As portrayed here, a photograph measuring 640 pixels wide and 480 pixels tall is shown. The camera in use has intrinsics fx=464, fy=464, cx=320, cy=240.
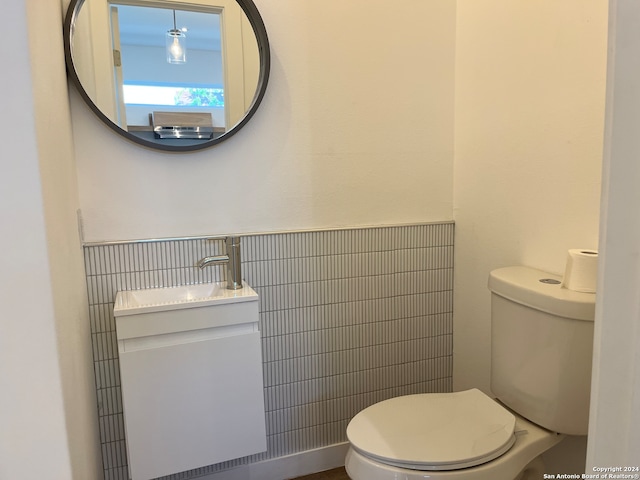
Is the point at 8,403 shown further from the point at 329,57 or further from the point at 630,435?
the point at 329,57

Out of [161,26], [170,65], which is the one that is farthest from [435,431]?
[161,26]

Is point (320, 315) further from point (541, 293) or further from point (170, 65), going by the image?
point (170, 65)

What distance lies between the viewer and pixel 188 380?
1382 mm

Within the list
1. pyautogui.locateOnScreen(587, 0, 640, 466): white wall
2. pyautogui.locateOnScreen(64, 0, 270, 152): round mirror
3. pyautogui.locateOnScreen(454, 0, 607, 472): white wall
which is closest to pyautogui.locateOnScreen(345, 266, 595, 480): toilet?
pyautogui.locateOnScreen(454, 0, 607, 472): white wall

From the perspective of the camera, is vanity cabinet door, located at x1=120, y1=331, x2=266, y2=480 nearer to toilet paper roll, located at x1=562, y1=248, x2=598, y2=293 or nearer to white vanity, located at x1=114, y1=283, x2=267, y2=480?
white vanity, located at x1=114, y1=283, x2=267, y2=480

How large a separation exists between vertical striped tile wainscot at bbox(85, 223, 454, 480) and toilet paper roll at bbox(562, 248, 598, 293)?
683 mm

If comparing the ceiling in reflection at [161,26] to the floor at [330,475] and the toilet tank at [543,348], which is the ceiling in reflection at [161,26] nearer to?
the toilet tank at [543,348]

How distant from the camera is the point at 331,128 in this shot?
172cm

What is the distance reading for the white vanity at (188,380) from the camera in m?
1.34

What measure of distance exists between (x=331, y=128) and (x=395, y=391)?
3.60ft

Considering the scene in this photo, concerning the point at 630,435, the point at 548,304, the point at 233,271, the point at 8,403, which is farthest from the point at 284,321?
the point at 630,435

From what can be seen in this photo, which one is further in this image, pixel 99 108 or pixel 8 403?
pixel 99 108

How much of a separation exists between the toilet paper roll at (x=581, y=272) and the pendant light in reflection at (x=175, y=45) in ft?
4.37

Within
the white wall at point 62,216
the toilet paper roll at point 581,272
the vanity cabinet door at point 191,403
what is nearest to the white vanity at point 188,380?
the vanity cabinet door at point 191,403
